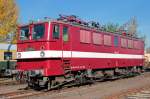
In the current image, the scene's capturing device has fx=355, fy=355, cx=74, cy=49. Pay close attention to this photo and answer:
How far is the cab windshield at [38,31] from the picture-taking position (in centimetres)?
1817

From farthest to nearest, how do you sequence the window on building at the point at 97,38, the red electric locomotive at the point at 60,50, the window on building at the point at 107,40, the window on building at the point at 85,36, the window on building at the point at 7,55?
the window on building at the point at 7,55 → the window on building at the point at 107,40 → the window on building at the point at 97,38 → the window on building at the point at 85,36 → the red electric locomotive at the point at 60,50

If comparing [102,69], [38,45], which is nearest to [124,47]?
[102,69]

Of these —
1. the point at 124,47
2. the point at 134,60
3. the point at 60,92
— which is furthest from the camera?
the point at 134,60

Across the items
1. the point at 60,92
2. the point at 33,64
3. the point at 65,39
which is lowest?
the point at 60,92

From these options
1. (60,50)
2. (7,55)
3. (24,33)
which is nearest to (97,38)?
(60,50)

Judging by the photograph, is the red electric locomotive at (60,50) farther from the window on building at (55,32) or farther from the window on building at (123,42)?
the window on building at (123,42)

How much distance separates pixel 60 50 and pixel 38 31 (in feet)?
5.01

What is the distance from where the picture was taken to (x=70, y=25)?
1919 cm

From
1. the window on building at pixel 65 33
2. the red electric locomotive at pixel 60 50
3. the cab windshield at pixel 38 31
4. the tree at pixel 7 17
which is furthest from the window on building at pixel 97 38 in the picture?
the tree at pixel 7 17

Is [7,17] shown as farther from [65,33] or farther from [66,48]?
[66,48]

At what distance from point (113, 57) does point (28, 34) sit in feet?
25.8

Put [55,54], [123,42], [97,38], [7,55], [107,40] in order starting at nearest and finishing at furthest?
[55,54] → [97,38] → [107,40] → [123,42] → [7,55]

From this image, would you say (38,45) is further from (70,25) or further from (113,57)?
(113,57)

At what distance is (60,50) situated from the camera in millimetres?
18234
